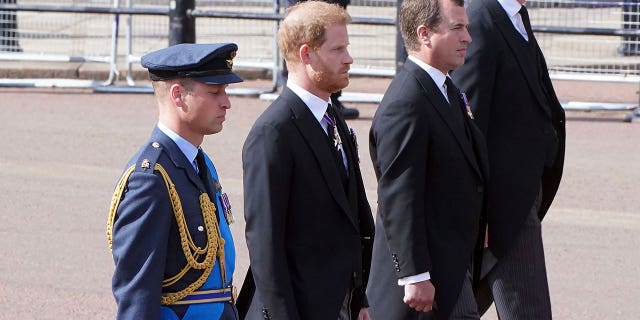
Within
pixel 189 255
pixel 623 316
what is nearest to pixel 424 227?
pixel 189 255

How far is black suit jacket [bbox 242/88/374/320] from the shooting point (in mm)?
4254

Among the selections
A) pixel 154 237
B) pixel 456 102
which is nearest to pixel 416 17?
pixel 456 102

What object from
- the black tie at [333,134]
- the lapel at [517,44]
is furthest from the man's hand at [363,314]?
the lapel at [517,44]

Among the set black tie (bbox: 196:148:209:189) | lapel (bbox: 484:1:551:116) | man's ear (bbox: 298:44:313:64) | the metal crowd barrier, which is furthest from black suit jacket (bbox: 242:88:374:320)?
the metal crowd barrier

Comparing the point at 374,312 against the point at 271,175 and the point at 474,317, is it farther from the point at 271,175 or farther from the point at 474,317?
the point at 271,175

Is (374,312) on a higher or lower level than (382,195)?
lower

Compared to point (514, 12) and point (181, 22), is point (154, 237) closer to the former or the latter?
point (514, 12)

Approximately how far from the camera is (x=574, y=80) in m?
13.1

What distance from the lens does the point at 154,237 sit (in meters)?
3.80

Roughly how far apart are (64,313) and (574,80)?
7.42 metres

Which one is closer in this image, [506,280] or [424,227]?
[424,227]

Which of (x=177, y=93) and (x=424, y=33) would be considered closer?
(x=177, y=93)

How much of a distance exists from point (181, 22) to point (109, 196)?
161 inches

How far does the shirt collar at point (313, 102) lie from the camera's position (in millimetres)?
4395
